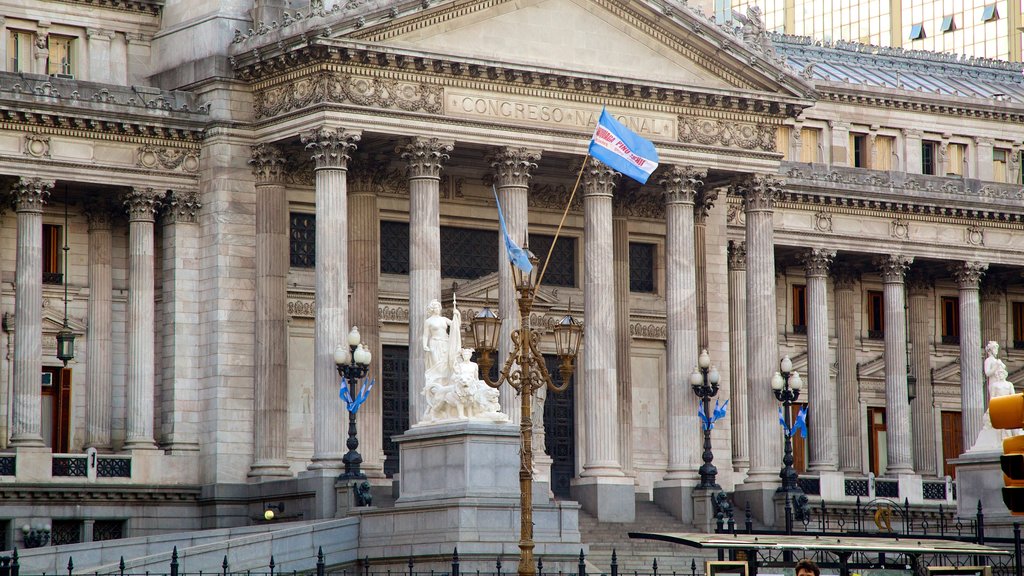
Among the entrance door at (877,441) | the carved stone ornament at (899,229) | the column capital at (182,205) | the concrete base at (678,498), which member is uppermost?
the carved stone ornament at (899,229)

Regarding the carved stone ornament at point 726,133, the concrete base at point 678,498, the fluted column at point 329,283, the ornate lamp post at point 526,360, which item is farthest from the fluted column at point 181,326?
the ornate lamp post at point 526,360

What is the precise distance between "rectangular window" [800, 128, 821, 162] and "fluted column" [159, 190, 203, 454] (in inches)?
1127

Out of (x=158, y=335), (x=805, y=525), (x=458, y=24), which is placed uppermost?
(x=458, y=24)

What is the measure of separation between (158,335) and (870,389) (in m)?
30.2

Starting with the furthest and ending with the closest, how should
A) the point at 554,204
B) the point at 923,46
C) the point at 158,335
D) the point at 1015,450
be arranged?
the point at 923,46 < the point at 554,204 < the point at 158,335 < the point at 1015,450

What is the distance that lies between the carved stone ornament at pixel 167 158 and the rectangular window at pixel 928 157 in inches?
1332

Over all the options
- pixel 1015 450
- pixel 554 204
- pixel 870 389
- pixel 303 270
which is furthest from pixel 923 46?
pixel 1015 450

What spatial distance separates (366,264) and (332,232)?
13.2ft

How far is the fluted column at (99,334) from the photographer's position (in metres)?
59.5

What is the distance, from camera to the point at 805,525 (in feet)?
196

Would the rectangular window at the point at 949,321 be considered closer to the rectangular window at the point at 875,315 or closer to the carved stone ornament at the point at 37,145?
the rectangular window at the point at 875,315

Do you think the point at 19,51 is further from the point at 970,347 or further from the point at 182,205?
the point at 970,347

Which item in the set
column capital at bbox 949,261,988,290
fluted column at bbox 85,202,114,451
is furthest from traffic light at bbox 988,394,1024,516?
column capital at bbox 949,261,988,290

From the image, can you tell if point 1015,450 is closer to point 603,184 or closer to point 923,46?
point 603,184
